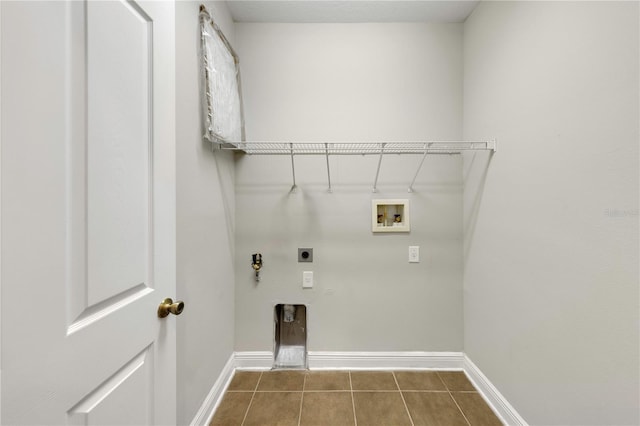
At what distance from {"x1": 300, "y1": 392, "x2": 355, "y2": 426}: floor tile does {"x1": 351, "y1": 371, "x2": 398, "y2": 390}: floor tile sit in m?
0.12

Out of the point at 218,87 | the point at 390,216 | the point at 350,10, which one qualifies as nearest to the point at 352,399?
the point at 390,216

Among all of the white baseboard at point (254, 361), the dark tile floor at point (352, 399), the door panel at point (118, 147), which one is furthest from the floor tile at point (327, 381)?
the door panel at point (118, 147)

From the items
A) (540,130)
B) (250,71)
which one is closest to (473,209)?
(540,130)

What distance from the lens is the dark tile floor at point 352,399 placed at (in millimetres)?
1429

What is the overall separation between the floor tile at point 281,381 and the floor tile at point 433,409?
26.7 inches

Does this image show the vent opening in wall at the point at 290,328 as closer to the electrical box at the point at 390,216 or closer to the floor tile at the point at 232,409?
the floor tile at the point at 232,409

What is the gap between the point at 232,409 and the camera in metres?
1.50

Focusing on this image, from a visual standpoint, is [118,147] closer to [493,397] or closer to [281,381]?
[281,381]

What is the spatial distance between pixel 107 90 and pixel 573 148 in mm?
1601

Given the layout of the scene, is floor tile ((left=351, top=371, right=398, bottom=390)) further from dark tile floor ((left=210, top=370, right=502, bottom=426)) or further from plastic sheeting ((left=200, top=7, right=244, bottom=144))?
plastic sheeting ((left=200, top=7, right=244, bottom=144))

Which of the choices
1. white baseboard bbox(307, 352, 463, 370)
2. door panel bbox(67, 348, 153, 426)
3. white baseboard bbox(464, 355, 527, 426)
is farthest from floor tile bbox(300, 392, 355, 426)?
door panel bbox(67, 348, 153, 426)

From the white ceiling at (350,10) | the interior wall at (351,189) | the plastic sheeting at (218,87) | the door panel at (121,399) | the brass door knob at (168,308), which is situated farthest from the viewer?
the interior wall at (351,189)

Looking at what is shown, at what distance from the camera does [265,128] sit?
1834mm

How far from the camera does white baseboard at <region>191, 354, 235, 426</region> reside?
1.34m
